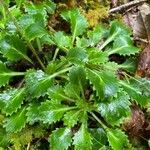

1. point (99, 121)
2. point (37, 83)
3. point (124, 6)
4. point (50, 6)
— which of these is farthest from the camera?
point (124, 6)

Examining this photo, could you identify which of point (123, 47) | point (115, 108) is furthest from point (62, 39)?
point (115, 108)

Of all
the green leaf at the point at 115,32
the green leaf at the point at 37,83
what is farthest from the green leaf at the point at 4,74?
the green leaf at the point at 115,32

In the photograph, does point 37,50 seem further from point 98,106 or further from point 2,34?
point 98,106

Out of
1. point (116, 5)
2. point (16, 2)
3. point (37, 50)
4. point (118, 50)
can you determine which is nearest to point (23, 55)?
point (37, 50)

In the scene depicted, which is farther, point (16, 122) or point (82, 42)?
point (82, 42)

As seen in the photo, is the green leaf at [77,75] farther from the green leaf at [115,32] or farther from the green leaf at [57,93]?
the green leaf at [115,32]

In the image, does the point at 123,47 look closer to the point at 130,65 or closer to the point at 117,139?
the point at 130,65
